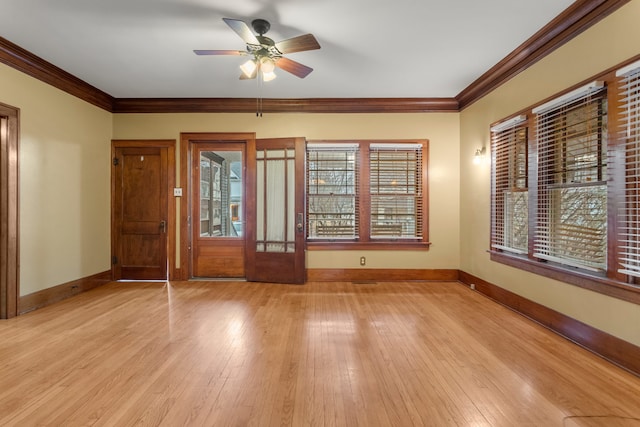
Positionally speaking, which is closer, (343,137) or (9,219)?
(9,219)

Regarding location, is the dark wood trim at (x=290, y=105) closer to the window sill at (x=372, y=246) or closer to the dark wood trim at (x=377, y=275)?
the window sill at (x=372, y=246)

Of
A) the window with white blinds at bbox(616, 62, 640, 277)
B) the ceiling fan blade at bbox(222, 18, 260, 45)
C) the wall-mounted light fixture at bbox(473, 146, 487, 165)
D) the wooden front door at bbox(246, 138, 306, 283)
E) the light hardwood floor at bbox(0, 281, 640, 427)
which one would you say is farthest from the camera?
the wooden front door at bbox(246, 138, 306, 283)

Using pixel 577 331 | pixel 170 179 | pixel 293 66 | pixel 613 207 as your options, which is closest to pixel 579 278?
pixel 577 331

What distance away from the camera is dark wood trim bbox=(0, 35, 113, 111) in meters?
3.25

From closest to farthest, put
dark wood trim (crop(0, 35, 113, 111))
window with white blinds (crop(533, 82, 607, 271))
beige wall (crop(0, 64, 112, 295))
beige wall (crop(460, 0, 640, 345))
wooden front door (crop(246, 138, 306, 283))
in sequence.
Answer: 1. beige wall (crop(460, 0, 640, 345))
2. window with white blinds (crop(533, 82, 607, 271))
3. dark wood trim (crop(0, 35, 113, 111))
4. beige wall (crop(0, 64, 112, 295))
5. wooden front door (crop(246, 138, 306, 283))

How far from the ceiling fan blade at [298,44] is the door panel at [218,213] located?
2.44 m

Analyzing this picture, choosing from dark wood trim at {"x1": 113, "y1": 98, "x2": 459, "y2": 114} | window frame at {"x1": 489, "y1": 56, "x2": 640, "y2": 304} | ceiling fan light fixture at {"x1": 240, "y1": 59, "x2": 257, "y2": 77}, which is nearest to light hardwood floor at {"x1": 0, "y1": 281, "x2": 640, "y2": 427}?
window frame at {"x1": 489, "y1": 56, "x2": 640, "y2": 304}

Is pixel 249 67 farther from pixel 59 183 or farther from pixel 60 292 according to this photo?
pixel 60 292

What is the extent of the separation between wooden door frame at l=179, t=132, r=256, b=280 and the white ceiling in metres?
0.80

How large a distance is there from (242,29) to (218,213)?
124 inches

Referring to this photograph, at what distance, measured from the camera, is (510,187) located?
373cm

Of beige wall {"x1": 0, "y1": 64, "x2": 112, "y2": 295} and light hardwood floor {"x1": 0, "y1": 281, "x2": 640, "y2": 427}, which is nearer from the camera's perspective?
light hardwood floor {"x1": 0, "y1": 281, "x2": 640, "y2": 427}

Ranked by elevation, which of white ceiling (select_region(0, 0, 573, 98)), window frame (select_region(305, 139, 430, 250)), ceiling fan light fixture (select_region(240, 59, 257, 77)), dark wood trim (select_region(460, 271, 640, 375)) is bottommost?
dark wood trim (select_region(460, 271, 640, 375))

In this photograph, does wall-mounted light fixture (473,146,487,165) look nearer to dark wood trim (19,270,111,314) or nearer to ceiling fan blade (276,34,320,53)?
ceiling fan blade (276,34,320,53)
